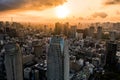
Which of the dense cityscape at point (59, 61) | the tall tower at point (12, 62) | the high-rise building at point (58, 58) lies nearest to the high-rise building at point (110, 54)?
the dense cityscape at point (59, 61)

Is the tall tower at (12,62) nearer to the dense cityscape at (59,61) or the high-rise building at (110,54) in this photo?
the dense cityscape at (59,61)

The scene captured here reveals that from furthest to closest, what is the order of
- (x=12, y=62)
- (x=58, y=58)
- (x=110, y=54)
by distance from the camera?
(x=110, y=54), (x=12, y=62), (x=58, y=58)

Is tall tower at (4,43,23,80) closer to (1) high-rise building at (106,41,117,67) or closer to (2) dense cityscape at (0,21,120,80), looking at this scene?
(2) dense cityscape at (0,21,120,80)

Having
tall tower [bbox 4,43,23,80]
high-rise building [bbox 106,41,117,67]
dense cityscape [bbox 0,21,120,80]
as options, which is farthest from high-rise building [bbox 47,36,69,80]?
high-rise building [bbox 106,41,117,67]

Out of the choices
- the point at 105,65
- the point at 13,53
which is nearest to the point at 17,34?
the point at 105,65

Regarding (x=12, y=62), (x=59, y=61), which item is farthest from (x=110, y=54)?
(x=12, y=62)

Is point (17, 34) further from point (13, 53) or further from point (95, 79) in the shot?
point (13, 53)

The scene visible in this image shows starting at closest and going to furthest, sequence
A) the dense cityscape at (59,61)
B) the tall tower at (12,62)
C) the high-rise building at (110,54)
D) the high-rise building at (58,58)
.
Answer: the high-rise building at (58,58), the dense cityscape at (59,61), the tall tower at (12,62), the high-rise building at (110,54)

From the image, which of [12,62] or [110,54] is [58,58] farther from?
[110,54]
